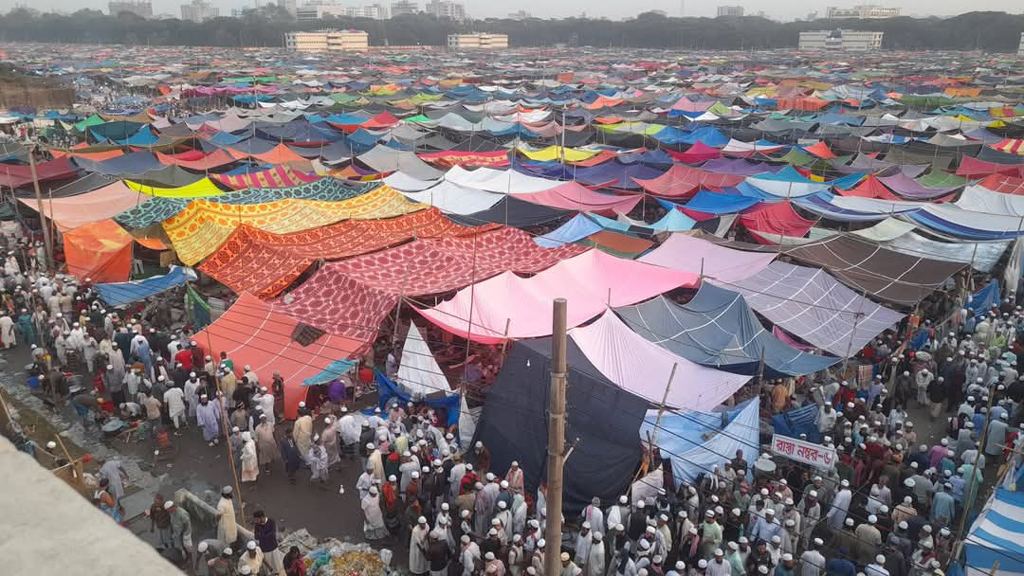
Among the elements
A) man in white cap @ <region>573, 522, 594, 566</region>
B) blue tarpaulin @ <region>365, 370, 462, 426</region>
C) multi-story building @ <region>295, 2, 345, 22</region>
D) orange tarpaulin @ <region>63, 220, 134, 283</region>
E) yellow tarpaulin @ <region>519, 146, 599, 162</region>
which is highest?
multi-story building @ <region>295, 2, 345, 22</region>

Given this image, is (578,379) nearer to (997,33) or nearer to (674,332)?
(674,332)

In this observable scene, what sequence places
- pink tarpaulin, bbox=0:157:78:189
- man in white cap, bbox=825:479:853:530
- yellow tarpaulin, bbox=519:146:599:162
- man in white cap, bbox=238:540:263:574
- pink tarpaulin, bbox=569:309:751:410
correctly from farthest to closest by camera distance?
1. yellow tarpaulin, bbox=519:146:599:162
2. pink tarpaulin, bbox=0:157:78:189
3. pink tarpaulin, bbox=569:309:751:410
4. man in white cap, bbox=825:479:853:530
5. man in white cap, bbox=238:540:263:574

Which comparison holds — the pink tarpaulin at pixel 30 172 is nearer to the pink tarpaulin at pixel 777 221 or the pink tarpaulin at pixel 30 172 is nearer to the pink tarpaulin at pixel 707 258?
the pink tarpaulin at pixel 707 258

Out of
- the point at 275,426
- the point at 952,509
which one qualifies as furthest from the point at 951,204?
the point at 275,426

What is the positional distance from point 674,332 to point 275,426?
6.32 m

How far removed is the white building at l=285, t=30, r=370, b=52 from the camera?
120 m

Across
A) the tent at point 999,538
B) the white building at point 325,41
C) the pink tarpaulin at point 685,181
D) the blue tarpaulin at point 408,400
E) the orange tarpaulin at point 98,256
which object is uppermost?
the white building at point 325,41

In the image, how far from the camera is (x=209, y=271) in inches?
501

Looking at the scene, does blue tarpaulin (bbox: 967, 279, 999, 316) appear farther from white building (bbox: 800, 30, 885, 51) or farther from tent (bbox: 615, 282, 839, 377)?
white building (bbox: 800, 30, 885, 51)

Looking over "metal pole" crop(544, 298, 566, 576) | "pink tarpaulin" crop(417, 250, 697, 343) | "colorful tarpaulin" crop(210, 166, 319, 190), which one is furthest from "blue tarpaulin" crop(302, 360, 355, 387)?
"colorful tarpaulin" crop(210, 166, 319, 190)

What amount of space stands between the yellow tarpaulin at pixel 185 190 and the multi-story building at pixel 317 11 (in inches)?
6163

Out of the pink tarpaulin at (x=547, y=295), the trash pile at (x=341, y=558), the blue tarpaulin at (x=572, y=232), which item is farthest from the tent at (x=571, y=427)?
the blue tarpaulin at (x=572, y=232)

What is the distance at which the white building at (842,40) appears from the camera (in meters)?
126

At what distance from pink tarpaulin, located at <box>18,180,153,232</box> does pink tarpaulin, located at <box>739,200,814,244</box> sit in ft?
47.8
